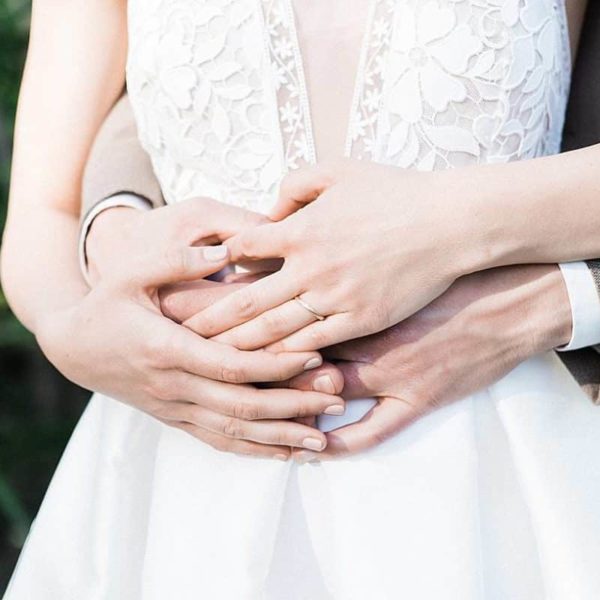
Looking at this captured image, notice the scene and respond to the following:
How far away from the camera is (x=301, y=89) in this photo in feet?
3.46

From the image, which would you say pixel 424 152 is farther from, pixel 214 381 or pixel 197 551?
pixel 197 551

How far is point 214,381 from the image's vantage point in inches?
38.3

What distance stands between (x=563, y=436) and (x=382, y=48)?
0.49m

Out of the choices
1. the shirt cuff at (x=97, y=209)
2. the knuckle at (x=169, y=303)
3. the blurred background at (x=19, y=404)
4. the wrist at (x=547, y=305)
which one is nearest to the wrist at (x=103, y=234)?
the shirt cuff at (x=97, y=209)

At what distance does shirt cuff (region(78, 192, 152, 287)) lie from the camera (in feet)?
3.86

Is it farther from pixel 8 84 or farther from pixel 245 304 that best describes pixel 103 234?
pixel 8 84

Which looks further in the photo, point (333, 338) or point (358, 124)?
point (358, 124)

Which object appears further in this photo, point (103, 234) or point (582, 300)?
point (103, 234)

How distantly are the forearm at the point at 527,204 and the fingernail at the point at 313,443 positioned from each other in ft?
0.80

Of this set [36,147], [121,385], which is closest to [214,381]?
[121,385]

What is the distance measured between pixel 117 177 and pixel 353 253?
432 millimetres

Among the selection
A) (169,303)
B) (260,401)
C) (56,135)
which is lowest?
(260,401)

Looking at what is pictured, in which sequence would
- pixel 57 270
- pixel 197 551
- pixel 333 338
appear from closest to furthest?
pixel 333 338 → pixel 197 551 → pixel 57 270

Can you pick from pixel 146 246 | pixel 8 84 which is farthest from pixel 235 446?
pixel 8 84
